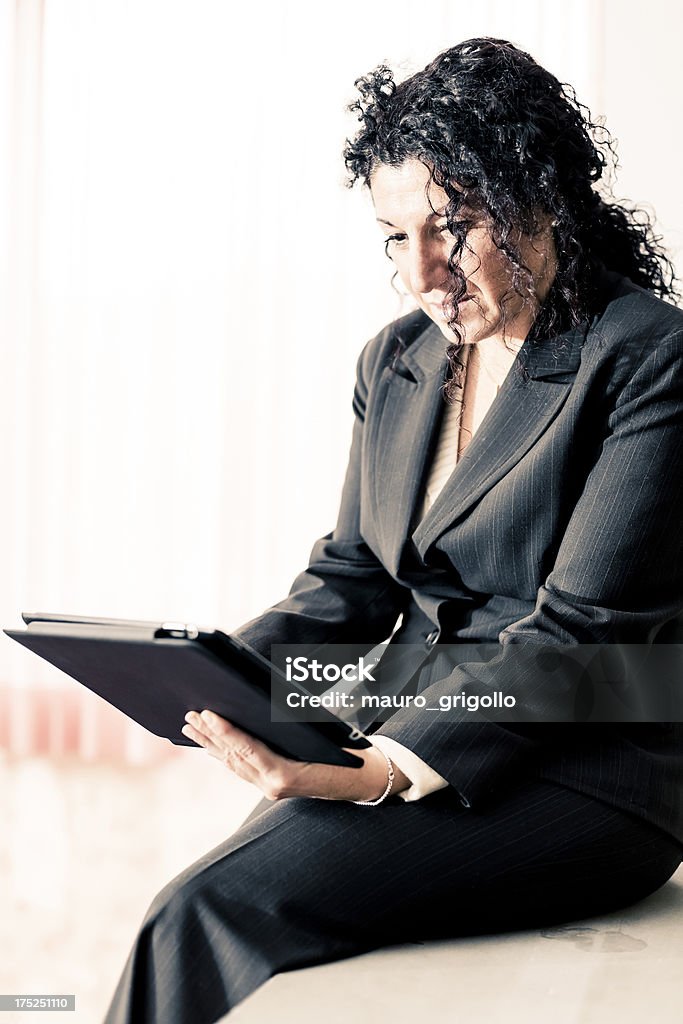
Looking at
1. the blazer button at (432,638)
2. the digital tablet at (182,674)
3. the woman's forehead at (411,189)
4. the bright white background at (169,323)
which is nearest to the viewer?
the digital tablet at (182,674)

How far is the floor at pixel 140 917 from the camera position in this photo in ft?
3.19

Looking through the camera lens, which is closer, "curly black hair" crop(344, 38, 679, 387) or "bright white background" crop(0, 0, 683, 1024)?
"curly black hair" crop(344, 38, 679, 387)

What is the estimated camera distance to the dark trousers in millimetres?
1009

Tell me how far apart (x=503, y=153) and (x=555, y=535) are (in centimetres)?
43

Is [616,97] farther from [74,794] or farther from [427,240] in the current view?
[74,794]

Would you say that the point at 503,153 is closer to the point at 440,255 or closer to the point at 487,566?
the point at 440,255

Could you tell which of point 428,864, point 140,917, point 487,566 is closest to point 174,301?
point 140,917

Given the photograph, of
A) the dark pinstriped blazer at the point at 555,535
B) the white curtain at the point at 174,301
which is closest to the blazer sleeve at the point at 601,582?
the dark pinstriped blazer at the point at 555,535

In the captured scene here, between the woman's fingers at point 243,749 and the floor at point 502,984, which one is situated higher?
the woman's fingers at point 243,749

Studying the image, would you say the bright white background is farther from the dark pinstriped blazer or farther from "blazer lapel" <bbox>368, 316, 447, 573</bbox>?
the dark pinstriped blazer

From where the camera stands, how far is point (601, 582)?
116 cm

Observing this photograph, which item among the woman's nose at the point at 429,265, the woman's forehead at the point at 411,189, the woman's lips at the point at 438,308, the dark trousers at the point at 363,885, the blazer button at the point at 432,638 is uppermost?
the woman's forehead at the point at 411,189
